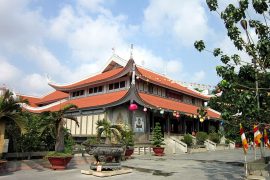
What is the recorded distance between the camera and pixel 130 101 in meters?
22.0

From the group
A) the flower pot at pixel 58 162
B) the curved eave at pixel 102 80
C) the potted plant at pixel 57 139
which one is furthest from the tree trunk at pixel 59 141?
the curved eave at pixel 102 80

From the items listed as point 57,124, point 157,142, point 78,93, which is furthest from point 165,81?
point 57,124

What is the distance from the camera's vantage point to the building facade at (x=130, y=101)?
22.8m

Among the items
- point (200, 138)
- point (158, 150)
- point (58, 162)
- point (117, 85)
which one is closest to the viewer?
point (58, 162)

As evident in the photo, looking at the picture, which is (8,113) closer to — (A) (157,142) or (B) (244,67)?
(B) (244,67)

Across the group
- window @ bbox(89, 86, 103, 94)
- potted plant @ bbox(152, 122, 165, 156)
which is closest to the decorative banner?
potted plant @ bbox(152, 122, 165, 156)

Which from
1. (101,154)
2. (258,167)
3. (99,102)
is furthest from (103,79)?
(258,167)

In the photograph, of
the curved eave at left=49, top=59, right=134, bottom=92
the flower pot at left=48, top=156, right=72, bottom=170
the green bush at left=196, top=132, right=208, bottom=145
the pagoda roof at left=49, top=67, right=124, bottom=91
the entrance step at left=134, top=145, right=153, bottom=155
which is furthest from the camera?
the pagoda roof at left=49, top=67, right=124, bottom=91

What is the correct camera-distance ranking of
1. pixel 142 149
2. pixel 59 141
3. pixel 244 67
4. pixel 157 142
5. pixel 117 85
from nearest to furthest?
pixel 244 67 < pixel 59 141 < pixel 157 142 < pixel 142 149 < pixel 117 85

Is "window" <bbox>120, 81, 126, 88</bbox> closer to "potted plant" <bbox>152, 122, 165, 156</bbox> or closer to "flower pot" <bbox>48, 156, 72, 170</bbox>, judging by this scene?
"potted plant" <bbox>152, 122, 165, 156</bbox>

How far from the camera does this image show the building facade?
22.8m

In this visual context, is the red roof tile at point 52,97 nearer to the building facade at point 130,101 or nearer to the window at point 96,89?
the building facade at point 130,101

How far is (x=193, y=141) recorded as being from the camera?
2591 centimetres

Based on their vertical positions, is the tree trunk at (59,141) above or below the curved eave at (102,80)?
below
